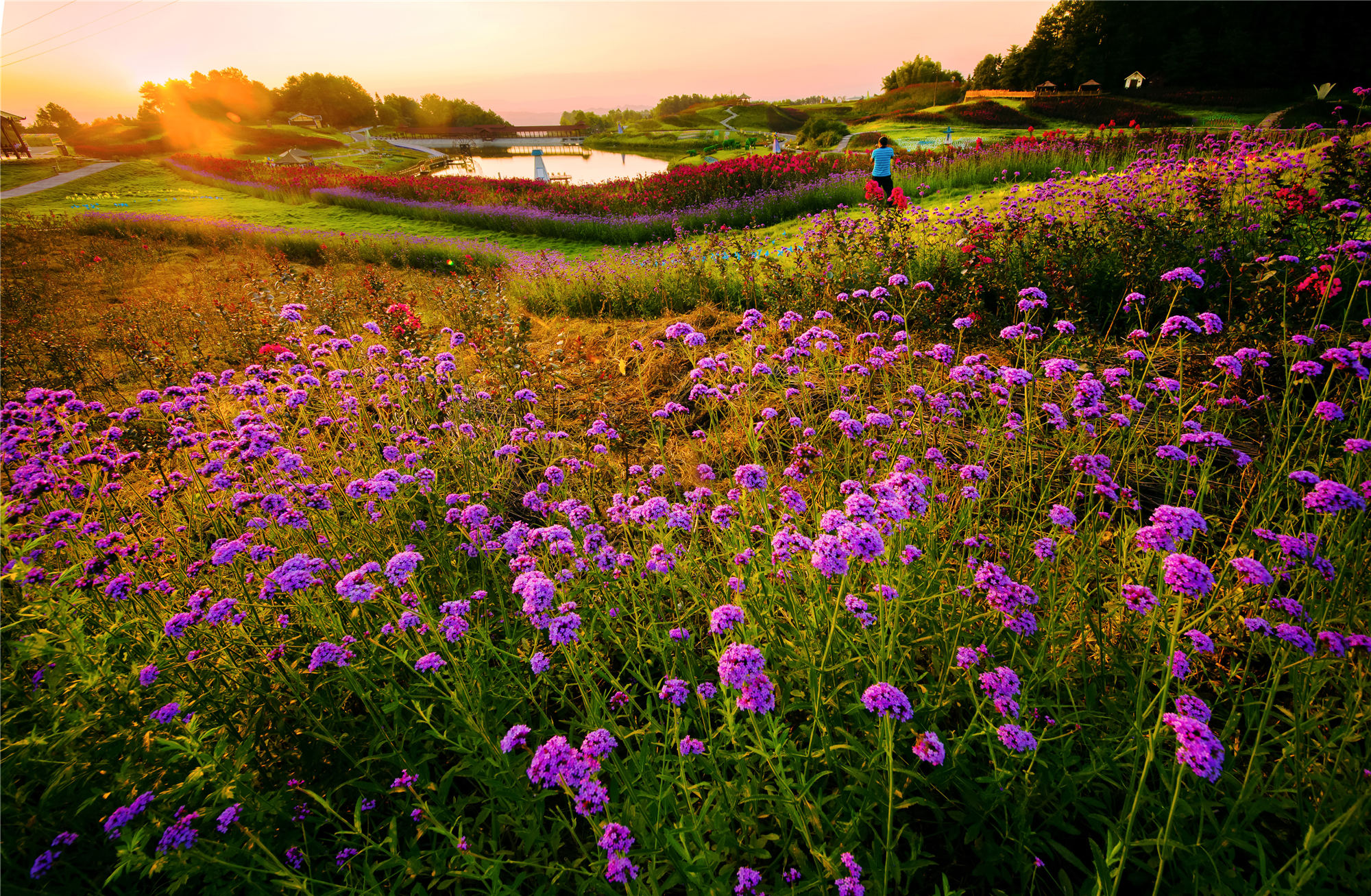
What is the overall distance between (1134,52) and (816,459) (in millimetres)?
61207

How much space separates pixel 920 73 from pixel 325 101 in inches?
3709

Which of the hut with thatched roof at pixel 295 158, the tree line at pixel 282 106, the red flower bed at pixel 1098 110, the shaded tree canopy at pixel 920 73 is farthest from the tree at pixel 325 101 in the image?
the red flower bed at pixel 1098 110

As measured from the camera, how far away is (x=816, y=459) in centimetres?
383

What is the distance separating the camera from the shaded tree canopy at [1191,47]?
3145cm

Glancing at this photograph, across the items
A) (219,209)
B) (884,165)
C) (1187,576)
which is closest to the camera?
(1187,576)

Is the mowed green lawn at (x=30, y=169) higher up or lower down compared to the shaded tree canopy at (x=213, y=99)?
lower down

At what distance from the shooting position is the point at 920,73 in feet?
204

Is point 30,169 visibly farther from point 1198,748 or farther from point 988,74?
point 988,74

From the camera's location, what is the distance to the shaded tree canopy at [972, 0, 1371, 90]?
31453mm

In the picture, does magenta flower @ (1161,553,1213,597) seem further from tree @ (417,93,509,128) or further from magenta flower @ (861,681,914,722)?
tree @ (417,93,509,128)

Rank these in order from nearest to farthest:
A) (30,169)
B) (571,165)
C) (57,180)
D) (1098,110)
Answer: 1. (1098,110)
2. (57,180)
3. (30,169)
4. (571,165)

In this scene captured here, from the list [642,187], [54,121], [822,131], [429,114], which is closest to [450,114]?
[429,114]

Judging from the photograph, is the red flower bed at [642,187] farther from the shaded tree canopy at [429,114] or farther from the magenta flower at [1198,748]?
the shaded tree canopy at [429,114]

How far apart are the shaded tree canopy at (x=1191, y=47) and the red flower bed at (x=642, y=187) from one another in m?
36.8
